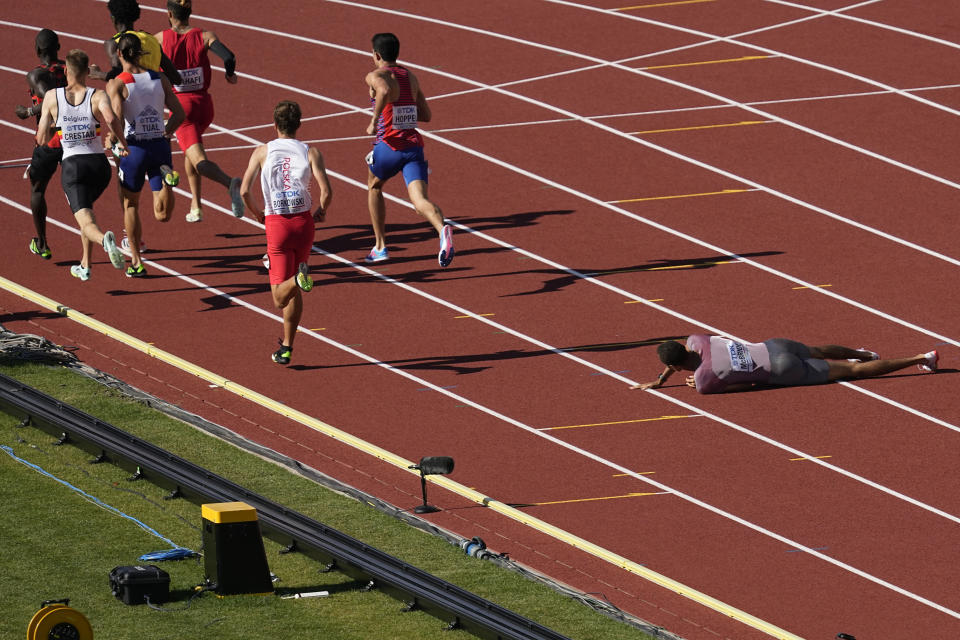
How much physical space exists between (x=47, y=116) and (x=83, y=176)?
58 cm

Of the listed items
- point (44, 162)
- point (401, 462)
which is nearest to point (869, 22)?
point (44, 162)

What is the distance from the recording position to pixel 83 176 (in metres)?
14.8

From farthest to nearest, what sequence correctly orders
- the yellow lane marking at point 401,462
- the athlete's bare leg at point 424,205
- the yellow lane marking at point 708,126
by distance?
the yellow lane marking at point 708,126 < the athlete's bare leg at point 424,205 < the yellow lane marking at point 401,462

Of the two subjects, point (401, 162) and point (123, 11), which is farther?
point (123, 11)

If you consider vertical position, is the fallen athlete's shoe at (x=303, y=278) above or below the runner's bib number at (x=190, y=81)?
below

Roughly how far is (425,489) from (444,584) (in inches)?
66.0

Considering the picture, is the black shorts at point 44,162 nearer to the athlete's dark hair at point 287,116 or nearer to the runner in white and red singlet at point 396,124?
the runner in white and red singlet at point 396,124

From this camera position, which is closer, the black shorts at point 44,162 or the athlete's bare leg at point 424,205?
the athlete's bare leg at point 424,205

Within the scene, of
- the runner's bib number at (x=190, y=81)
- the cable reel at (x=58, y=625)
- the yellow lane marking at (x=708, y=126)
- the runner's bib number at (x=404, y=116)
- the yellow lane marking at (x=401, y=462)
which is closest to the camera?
the cable reel at (x=58, y=625)

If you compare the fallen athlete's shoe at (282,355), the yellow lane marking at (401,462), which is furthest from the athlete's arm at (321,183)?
the yellow lane marking at (401,462)

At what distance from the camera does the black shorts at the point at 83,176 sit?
14.7 metres

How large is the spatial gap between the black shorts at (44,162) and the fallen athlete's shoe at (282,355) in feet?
10.3

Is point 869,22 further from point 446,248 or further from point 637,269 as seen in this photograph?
point 446,248

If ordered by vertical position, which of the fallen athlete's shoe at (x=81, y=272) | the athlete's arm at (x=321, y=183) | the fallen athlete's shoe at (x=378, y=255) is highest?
the athlete's arm at (x=321, y=183)
